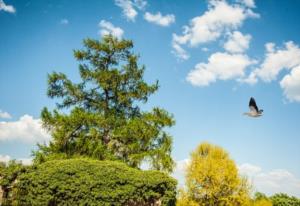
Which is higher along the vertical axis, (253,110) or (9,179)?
(253,110)

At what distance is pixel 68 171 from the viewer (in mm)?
14344

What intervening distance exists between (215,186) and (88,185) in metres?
10.9

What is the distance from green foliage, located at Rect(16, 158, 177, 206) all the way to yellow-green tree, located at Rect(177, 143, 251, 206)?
7.71m

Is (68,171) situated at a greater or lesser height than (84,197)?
greater

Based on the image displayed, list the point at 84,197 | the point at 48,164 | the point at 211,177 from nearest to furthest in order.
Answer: the point at 84,197, the point at 48,164, the point at 211,177

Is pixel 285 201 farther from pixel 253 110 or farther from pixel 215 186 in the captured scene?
pixel 253 110

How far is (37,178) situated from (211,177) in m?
12.2

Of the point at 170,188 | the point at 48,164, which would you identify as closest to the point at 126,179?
the point at 170,188

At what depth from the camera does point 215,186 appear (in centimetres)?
2247

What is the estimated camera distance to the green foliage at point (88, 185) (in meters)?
14.1

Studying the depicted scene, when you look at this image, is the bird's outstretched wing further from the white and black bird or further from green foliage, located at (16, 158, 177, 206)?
green foliage, located at (16, 158, 177, 206)

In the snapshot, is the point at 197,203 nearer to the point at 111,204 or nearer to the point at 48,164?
the point at 111,204

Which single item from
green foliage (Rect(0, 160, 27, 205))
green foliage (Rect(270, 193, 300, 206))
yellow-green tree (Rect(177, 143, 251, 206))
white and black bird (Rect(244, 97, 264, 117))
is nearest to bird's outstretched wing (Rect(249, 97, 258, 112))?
white and black bird (Rect(244, 97, 264, 117))

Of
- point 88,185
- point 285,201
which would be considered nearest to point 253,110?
point 88,185
